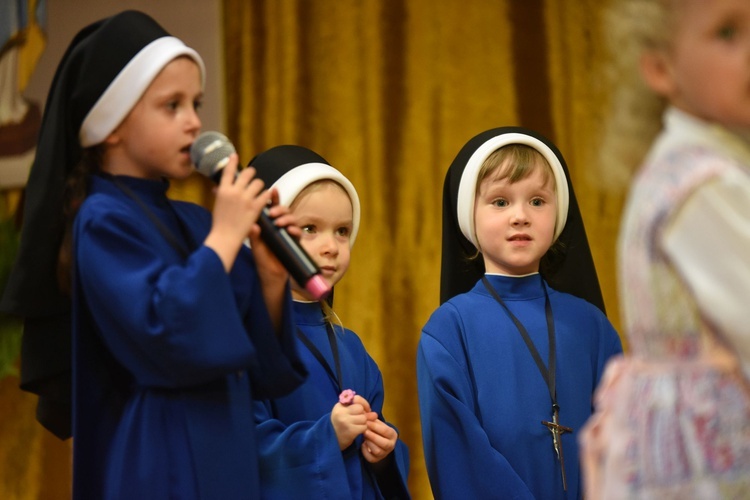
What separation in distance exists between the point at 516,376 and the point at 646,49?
128cm

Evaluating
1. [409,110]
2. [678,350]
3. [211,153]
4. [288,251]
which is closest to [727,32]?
[678,350]

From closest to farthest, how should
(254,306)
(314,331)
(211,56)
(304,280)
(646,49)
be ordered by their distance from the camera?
(646,49) → (304,280) → (254,306) → (314,331) → (211,56)

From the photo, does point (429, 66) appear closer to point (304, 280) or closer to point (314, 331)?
point (314, 331)

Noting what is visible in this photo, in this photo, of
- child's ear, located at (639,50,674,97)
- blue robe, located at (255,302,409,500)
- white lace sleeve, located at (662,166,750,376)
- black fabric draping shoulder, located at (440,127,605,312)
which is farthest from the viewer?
black fabric draping shoulder, located at (440,127,605,312)

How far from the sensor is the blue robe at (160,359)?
1757 millimetres

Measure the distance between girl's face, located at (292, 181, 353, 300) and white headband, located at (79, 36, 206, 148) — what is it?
0.67m

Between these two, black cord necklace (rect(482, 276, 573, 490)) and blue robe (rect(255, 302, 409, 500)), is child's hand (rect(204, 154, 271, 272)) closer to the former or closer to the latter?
blue robe (rect(255, 302, 409, 500))

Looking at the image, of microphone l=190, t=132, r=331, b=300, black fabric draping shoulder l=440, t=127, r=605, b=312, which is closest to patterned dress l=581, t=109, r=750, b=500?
microphone l=190, t=132, r=331, b=300

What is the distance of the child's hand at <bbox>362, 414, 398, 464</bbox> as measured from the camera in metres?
2.26

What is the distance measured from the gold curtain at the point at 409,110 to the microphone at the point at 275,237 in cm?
263

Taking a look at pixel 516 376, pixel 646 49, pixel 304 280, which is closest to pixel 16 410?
pixel 516 376

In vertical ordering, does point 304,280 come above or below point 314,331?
above

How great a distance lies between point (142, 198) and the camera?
6.48ft

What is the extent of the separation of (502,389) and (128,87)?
3.96ft
